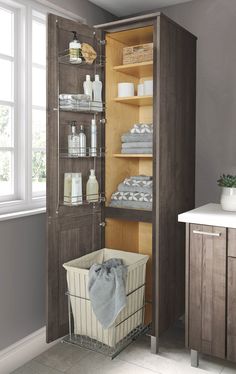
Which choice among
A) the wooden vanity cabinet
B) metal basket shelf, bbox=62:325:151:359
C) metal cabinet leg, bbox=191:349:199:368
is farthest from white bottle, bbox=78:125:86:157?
metal cabinet leg, bbox=191:349:199:368

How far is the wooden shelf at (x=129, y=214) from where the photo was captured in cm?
262

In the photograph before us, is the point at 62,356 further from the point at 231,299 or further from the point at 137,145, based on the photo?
the point at 137,145

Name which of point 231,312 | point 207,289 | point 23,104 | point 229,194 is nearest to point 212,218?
point 229,194

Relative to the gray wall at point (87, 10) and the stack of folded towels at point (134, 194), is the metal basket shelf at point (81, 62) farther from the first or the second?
the stack of folded towels at point (134, 194)

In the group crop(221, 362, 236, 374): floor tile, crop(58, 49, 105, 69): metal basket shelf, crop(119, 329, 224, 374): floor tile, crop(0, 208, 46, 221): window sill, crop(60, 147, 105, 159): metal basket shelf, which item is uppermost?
crop(58, 49, 105, 69): metal basket shelf

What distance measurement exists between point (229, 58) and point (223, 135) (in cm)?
55

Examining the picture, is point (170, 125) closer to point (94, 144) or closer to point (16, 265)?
point (94, 144)

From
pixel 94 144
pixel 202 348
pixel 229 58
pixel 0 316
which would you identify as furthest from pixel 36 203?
pixel 229 58

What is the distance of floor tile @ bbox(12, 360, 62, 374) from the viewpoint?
2.36 m

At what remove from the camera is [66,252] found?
8.43ft

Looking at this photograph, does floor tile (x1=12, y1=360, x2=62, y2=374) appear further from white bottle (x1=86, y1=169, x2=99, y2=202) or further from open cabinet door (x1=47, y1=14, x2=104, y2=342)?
white bottle (x1=86, y1=169, x2=99, y2=202)

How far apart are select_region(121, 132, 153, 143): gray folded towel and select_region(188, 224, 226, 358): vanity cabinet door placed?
2.34ft

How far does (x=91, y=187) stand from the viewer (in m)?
2.66

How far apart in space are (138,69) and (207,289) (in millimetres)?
1571
